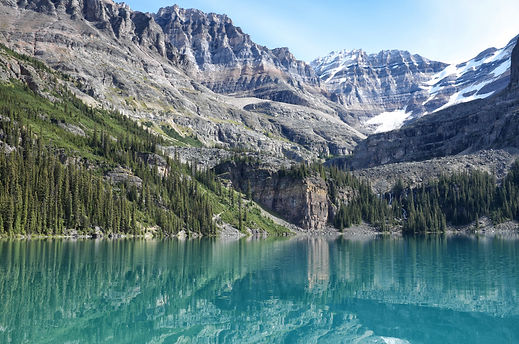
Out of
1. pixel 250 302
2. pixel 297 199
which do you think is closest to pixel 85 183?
pixel 250 302

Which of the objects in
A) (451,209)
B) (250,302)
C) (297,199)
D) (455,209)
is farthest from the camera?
(451,209)

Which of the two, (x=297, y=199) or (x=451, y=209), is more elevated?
(x=297, y=199)

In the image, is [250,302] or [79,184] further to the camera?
[79,184]

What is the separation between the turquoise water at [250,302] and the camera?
27562mm

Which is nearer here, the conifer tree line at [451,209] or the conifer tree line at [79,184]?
the conifer tree line at [79,184]

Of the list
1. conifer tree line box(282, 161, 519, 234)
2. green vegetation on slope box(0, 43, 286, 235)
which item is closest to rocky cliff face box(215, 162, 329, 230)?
conifer tree line box(282, 161, 519, 234)

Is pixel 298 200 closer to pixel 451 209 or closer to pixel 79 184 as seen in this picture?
pixel 451 209

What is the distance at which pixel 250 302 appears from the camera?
37.1 metres

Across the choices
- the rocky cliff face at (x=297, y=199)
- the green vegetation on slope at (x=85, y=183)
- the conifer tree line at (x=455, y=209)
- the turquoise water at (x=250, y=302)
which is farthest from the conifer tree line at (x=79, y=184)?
the conifer tree line at (x=455, y=209)

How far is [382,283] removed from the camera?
4719cm

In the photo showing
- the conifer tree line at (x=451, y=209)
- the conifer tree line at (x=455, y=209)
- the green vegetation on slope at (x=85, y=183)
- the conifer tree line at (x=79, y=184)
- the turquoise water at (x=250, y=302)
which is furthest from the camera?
the conifer tree line at (x=451, y=209)

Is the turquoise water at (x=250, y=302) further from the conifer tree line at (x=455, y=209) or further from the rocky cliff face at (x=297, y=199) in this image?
the rocky cliff face at (x=297, y=199)

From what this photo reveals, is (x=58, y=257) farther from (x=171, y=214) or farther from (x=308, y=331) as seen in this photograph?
(x=171, y=214)

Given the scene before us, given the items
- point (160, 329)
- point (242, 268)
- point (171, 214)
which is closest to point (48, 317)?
point (160, 329)
